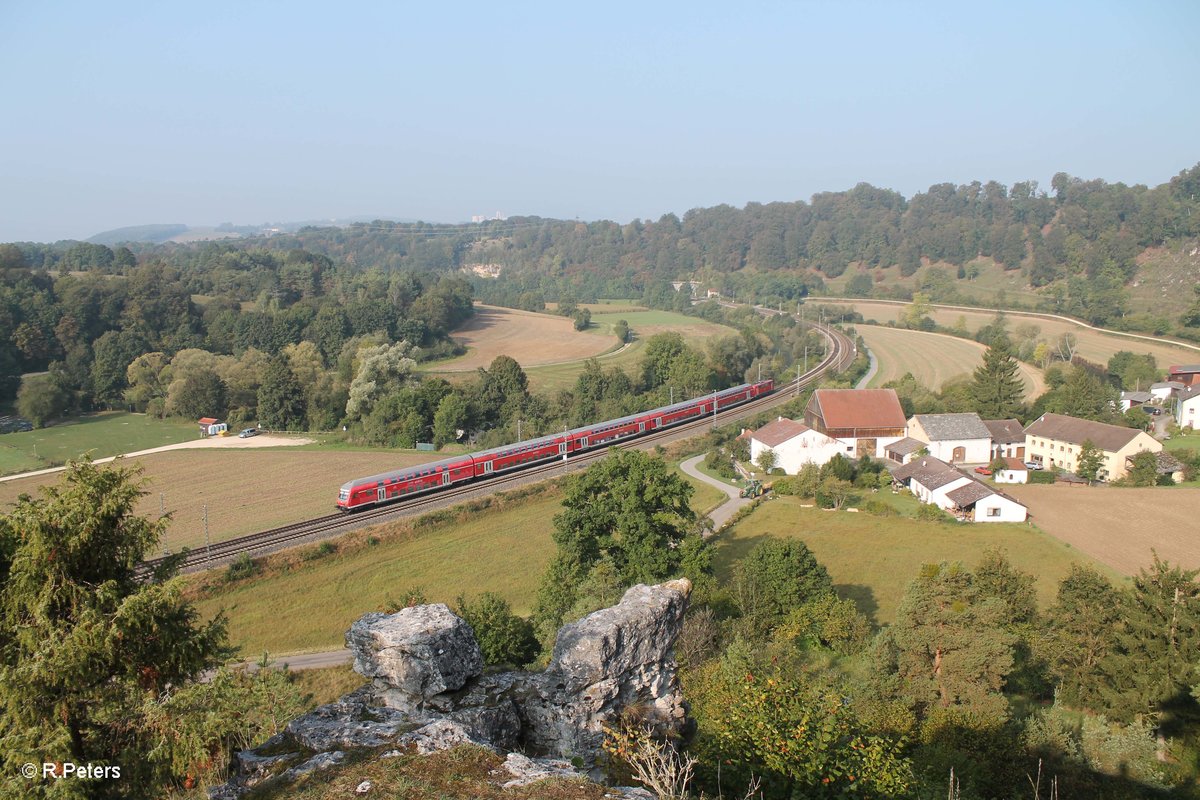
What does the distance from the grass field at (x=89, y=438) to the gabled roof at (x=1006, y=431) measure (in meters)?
55.2

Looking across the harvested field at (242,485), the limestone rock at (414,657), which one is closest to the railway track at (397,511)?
the harvested field at (242,485)

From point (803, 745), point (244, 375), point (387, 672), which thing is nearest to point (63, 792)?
point (387, 672)

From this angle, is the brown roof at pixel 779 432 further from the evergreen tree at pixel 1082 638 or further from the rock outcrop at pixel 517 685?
the rock outcrop at pixel 517 685

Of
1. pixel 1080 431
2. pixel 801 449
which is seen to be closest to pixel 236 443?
pixel 801 449

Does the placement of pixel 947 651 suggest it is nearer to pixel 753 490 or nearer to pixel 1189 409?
pixel 753 490

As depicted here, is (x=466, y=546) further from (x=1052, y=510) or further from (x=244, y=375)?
(x=244, y=375)

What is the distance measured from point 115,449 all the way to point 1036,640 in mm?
55335

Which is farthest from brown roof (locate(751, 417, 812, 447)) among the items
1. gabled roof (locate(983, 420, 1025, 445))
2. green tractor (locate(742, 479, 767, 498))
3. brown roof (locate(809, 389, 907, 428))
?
gabled roof (locate(983, 420, 1025, 445))

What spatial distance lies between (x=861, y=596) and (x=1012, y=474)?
2011cm

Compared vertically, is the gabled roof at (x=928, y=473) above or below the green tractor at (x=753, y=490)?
above

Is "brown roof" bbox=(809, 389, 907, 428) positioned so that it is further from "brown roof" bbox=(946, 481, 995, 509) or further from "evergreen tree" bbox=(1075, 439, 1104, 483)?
"brown roof" bbox=(946, 481, 995, 509)

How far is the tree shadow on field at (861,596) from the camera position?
2814 centimetres

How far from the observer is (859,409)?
5028cm

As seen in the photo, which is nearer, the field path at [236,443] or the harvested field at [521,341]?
the field path at [236,443]
